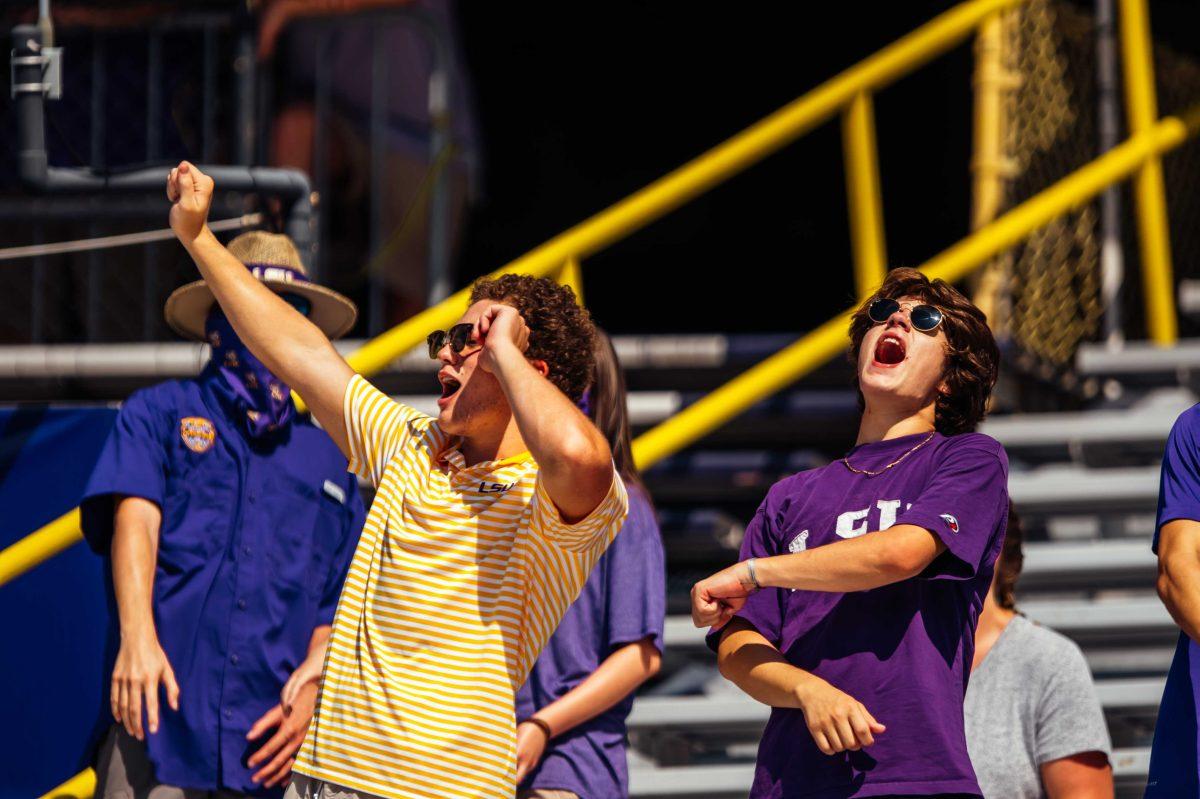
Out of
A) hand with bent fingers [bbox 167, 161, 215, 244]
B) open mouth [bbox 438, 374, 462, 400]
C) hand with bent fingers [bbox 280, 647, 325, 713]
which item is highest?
hand with bent fingers [bbox 167, 161, 215, 244]

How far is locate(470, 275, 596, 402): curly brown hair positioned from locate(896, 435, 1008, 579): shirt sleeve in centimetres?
67

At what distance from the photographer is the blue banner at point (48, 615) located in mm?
4008

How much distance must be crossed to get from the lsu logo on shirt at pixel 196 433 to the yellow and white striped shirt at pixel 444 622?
81cm

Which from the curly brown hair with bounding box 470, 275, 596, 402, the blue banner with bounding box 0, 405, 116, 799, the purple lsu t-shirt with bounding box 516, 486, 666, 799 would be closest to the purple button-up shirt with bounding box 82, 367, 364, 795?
the blue banner with bounding box 0, 405, 116, 799

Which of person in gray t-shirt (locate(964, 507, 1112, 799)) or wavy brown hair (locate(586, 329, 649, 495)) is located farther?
wavy brown hair (locate(586, 329, 649, 495))

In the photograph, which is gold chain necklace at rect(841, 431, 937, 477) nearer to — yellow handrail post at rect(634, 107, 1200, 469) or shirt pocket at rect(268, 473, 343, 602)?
shirt pocket at rect(268, 473, 343, 602)

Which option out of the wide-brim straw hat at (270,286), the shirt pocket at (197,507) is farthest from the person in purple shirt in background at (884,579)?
the wide-brim straw hat at (270,286)

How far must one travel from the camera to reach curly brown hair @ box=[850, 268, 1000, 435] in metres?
3.20

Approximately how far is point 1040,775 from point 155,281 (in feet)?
15.5

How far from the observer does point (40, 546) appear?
405 cm

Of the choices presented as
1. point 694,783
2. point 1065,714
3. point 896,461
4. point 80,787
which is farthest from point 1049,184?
point 80,787

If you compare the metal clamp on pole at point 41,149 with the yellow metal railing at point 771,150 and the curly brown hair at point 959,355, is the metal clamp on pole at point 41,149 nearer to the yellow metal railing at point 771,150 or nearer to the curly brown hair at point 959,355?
the yellow metal railing at point 771,150

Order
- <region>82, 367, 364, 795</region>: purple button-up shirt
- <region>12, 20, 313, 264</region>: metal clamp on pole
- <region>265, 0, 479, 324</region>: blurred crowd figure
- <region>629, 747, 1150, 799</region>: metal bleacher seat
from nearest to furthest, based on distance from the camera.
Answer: <region>82, 367, 364, 795</region>: purple button-up shirt
<region>12, 20, 313, 264</region>: metal clamp on pole
<region>629, 747, 1150, 799</region>: metal bleacher seat
<region>265, 0, 479, 324</region>: blurred crowd figure

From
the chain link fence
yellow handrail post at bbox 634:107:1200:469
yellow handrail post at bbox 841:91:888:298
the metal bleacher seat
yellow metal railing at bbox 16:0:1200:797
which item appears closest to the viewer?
the metal bleacher seat
